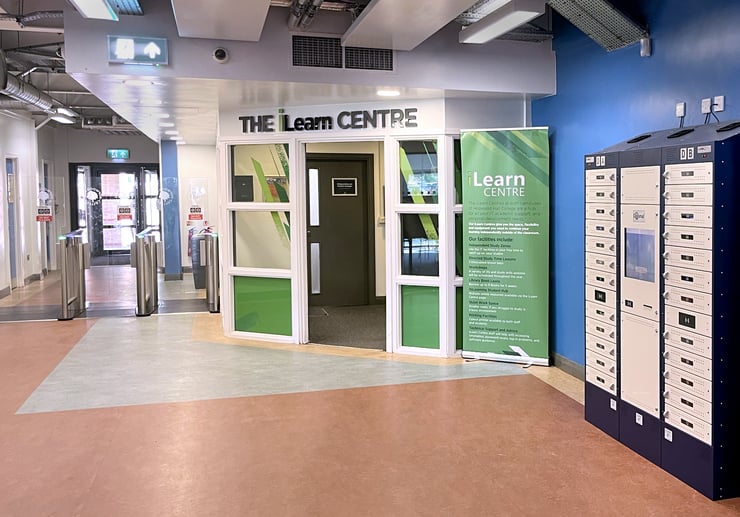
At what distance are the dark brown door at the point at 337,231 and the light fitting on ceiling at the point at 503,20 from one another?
4119 millimetres

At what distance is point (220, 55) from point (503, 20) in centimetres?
221

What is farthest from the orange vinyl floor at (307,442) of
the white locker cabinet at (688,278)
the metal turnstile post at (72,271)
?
the metal turnstile post at (72,271)

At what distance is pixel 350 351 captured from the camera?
6.64 meters

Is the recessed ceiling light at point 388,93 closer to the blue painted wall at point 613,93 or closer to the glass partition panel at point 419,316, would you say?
the blue painted wall at point 613,93

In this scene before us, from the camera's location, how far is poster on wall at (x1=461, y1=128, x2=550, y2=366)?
5.95 metres

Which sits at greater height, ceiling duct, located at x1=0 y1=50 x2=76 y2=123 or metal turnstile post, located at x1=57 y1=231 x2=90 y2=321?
ceiling duct, located at x1=0 y1=50 x2=76 y2=123

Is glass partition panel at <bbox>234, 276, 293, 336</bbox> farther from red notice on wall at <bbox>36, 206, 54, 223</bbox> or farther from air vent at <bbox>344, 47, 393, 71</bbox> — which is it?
red notice on wall at <bbox>36, 206, 54, 223</bbox>

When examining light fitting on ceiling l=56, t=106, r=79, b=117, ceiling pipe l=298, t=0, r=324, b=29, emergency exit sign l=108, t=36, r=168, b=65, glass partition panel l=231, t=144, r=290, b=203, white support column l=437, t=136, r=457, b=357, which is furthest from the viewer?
light fitting on ceiling l=56, t=106, r=79, b=117

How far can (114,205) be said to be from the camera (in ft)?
48.5

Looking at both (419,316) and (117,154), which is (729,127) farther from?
(117,154)

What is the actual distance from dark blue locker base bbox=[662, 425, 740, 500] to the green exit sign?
43.9 feet

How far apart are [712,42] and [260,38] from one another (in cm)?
326

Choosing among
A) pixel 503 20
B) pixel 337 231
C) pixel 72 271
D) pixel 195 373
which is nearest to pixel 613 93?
pixel 503 20

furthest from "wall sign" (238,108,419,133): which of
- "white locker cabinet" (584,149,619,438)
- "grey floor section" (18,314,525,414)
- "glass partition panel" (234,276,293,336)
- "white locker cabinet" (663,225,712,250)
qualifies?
"white locker cabinet" (663,225,712,250)
